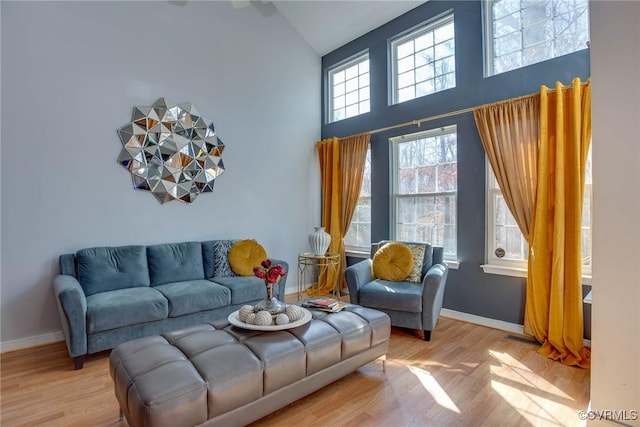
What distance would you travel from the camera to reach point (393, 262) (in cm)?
338

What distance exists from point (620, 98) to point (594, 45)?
31cm

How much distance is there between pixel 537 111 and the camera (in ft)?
9.55

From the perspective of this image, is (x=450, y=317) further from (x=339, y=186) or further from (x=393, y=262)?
(x=339, y=186)

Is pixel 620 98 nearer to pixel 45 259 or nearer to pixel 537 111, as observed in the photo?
pixel 537 111

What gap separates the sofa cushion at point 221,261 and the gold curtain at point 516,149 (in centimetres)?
292

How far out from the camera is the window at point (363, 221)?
454 centimetres

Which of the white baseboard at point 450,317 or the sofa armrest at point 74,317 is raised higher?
the sofa armrest at point 74,317

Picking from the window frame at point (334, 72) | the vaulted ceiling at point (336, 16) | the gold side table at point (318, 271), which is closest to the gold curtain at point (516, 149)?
the vaulted ceiling at point (336, 16)

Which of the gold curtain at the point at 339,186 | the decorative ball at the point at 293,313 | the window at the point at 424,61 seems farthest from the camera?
the gold curtain at the point at 339,186

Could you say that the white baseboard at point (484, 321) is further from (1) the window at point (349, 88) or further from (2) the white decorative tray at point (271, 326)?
(1) the window at point (349, 88)

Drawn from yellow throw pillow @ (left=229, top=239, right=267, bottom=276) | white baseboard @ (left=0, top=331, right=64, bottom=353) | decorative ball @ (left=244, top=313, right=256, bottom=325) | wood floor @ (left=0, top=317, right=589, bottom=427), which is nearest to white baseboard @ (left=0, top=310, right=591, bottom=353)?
white baseboard @ (left=0, top=331, right=64, bottom=353)

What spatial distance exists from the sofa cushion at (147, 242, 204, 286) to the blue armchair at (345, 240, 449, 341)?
1.64 m

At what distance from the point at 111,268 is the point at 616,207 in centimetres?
364

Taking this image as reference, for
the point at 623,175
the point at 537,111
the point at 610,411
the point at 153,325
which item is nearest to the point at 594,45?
the point at 623,175
